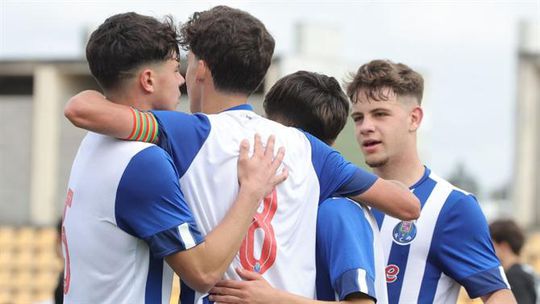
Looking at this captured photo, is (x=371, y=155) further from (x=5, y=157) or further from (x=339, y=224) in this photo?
(x=5, y=157)

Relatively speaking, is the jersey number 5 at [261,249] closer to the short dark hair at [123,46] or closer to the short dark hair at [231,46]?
the short dark hair at [231,46]

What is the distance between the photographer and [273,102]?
11.1 feet

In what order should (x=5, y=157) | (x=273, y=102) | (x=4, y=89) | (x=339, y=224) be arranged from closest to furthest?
(x=339, y=224)
(x=273, y=102)
(x=5, y=157)
(x=4, y=89)

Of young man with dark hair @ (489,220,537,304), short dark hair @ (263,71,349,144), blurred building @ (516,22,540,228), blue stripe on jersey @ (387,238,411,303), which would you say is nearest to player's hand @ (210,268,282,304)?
short dark hair @ (263,71,349,144)

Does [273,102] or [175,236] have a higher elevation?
[273,102]

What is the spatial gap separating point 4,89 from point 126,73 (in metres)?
19.1

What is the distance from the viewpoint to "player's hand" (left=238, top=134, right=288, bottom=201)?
9.83ft

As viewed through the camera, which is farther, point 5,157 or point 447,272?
point 5,157

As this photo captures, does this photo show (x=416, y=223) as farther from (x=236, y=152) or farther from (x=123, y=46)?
(x=123, y=46)

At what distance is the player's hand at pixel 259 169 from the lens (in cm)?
300

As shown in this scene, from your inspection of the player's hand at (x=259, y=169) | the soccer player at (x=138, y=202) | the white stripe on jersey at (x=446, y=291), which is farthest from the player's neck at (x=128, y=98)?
the white stripe on jersey at (x=446, y=291)

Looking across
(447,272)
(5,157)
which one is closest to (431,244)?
(447,272)

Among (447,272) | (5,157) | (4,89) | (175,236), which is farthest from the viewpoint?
(4,89)

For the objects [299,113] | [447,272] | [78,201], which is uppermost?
[299,113]
